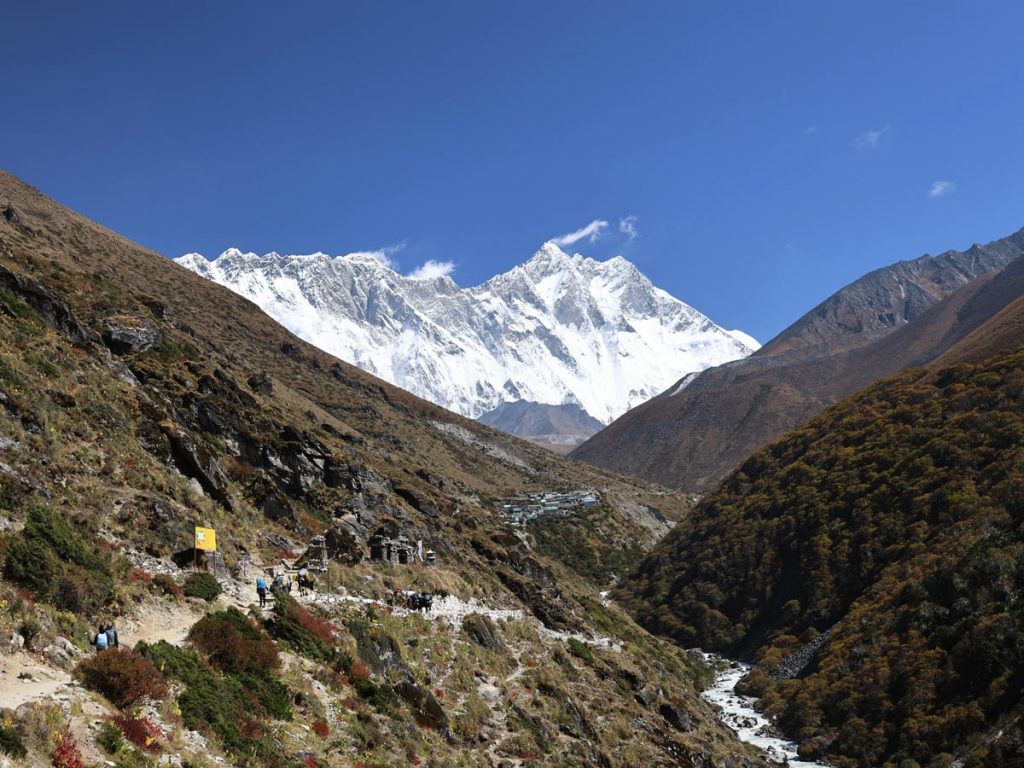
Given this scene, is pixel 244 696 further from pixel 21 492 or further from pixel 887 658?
pixel 887 658

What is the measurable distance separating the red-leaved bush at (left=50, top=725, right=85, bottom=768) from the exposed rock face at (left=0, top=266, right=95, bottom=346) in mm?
28189

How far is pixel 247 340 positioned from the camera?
11769cm

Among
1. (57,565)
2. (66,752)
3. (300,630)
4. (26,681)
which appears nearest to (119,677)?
(26,681)

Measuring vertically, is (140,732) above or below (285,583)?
below

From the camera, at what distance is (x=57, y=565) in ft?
57.4

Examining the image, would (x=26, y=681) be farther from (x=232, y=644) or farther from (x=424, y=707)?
(x=424, y=707)

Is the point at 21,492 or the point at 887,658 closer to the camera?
the point at 21,492

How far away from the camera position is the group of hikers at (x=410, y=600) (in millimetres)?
33094

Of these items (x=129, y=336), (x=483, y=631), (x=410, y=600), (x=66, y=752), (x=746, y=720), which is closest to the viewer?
(x=66, y=752)

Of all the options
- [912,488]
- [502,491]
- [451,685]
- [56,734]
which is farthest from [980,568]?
[502,491]

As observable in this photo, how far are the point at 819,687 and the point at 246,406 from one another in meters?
49.7

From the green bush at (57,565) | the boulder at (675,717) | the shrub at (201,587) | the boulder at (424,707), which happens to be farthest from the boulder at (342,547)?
the boulder at (675,717)

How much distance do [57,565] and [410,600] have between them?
17817 mm

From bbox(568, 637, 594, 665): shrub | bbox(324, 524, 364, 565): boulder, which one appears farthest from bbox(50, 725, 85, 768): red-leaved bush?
bbox(568, 637, 594, 665): shrub
